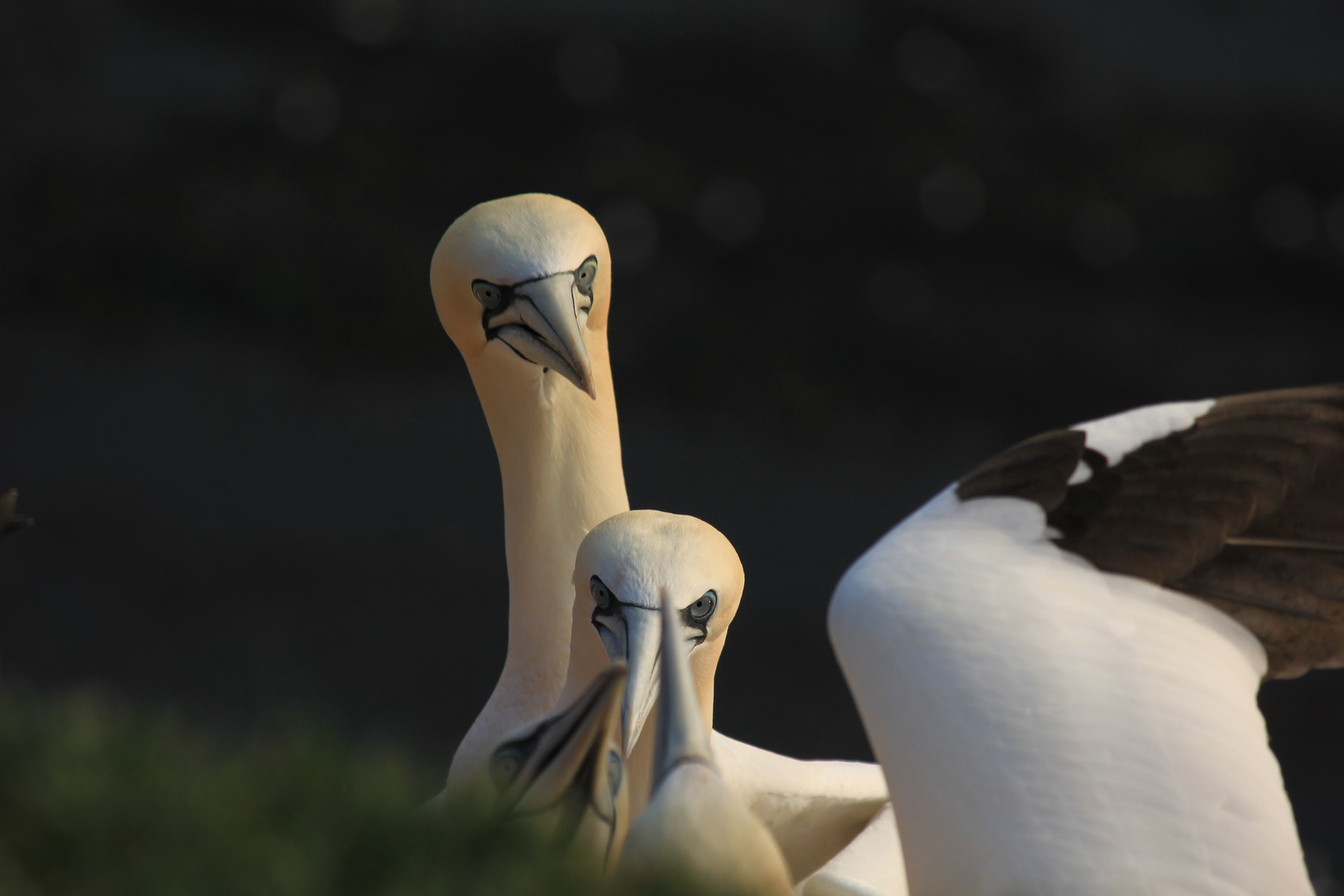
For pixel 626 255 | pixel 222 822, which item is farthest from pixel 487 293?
pixel 626 255

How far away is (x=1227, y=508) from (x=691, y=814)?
1.27 m

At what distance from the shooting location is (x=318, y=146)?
10453 mm

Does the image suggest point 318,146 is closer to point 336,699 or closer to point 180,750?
point 336,699

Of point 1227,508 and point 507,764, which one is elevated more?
point 1227,508

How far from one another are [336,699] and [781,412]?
11.7ft

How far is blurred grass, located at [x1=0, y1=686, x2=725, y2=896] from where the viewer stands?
1225mm

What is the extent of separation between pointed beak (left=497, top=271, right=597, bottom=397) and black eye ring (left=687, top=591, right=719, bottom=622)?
453 mm

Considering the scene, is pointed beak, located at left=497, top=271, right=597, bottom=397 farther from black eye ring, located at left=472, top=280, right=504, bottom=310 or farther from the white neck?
the white neck

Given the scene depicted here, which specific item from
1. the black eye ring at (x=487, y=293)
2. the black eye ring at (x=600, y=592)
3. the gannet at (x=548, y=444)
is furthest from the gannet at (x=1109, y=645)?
the black eye ring at (x=487, y=293)

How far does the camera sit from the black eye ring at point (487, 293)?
3057 millimetres

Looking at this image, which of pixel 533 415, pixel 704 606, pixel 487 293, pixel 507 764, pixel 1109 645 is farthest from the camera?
pixel 533 415

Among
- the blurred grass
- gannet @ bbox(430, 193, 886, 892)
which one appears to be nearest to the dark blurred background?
gannet @ bbox(430, 193, 886, 892)

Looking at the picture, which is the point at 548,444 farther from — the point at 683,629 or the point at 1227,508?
the point at 1227,508

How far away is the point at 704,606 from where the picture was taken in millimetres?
2762
